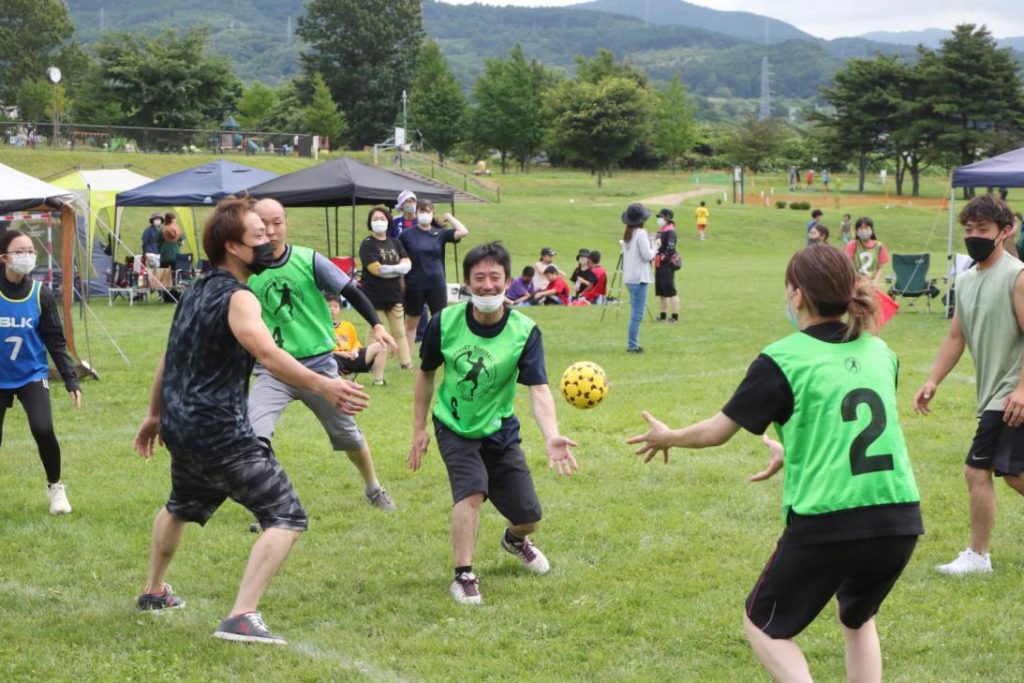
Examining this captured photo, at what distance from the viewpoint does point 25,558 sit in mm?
6414

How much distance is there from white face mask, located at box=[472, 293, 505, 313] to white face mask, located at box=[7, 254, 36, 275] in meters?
3.43

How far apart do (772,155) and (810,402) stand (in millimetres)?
78537

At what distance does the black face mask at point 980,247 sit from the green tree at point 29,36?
309 feet

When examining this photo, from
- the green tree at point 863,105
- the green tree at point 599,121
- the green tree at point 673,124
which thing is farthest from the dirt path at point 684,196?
the green tree at point 673,124

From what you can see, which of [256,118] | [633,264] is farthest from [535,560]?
[256,118]

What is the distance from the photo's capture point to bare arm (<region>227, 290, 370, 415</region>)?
4520 millimetres

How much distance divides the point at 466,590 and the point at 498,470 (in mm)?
649

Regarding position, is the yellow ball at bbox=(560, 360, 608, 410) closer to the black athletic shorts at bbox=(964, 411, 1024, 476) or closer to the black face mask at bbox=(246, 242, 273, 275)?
the black athletic shorts at bbox=(964, 411, 1024, 476)

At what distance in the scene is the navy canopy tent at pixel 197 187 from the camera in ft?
77.5

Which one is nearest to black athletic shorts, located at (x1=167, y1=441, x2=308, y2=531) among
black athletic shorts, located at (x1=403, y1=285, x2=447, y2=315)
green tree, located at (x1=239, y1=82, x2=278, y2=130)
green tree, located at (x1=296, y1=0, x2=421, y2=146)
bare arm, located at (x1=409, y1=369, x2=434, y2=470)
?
bare arm, located at (x1=409, y1=369, x2=434, y2=470)

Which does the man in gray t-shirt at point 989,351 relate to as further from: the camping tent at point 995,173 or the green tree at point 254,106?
the green tree at point 254,106

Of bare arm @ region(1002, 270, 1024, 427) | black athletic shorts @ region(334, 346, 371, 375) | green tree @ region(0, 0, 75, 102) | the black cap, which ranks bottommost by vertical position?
black athletic shorts @ region(334, 346, 371, 375)

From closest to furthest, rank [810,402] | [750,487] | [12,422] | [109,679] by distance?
1. [810,402]
2. [109,679]
3. [750,487]
4. [12,422]

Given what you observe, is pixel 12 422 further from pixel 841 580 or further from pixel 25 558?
pixel 841 580
